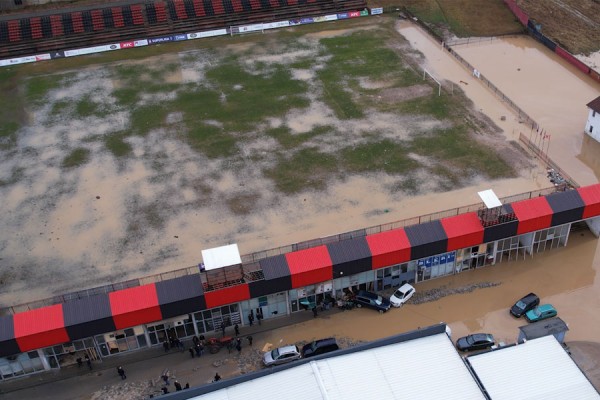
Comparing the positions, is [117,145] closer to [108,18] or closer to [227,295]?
[227,295]

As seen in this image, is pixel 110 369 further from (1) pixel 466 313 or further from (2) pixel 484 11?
(2) pixel 484 11

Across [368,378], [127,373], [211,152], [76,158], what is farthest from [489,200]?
[76,158]

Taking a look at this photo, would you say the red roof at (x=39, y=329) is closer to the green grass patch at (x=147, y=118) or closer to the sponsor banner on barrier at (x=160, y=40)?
the green grass patch at (x=147, y=118)

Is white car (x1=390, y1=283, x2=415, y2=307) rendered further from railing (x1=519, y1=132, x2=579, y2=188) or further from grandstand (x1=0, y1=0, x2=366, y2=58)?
grandstand (x1=0, y1=0, x2=366, y2=58)

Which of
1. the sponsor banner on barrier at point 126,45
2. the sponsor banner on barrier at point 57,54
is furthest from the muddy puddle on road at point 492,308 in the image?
the sponsor banner on barrier at point 57,54

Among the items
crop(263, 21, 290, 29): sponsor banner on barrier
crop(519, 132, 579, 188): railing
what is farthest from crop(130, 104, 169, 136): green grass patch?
crop(519, 132, 579, 188): railing

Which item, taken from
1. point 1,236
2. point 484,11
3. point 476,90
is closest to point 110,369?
point 1,236
